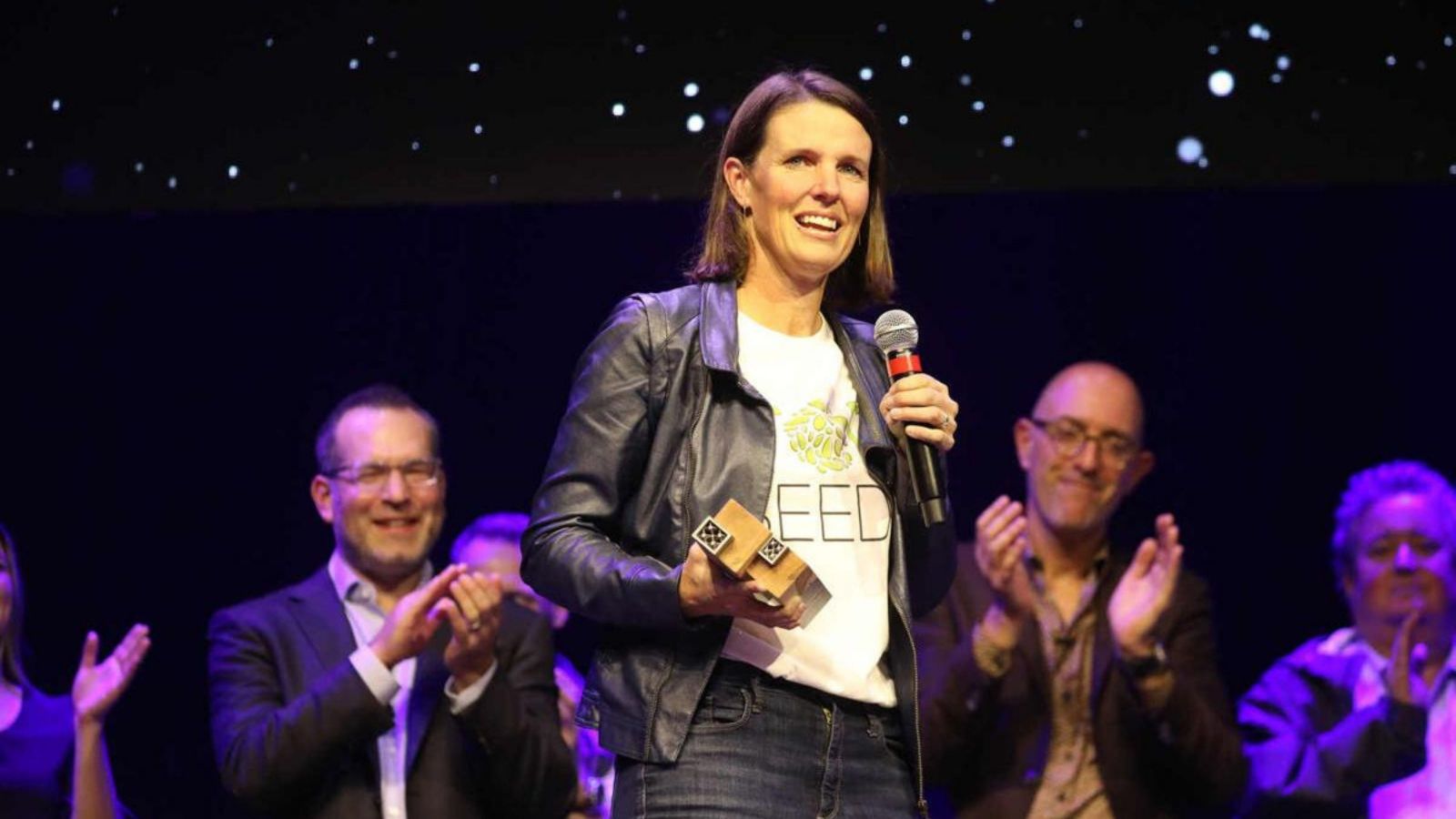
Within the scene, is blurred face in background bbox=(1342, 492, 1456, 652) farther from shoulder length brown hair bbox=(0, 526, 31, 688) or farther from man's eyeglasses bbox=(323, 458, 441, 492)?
shoulder length brown hair bbox=(0, 526, 31, 688)

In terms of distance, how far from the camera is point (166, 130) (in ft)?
14.4

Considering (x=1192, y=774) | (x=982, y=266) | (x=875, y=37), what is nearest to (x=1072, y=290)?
(x=982, y=266)

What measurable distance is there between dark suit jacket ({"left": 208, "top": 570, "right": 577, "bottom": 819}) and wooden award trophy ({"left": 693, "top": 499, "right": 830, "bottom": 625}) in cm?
174

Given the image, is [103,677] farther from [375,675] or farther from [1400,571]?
[1400,571]

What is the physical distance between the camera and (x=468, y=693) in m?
3.41

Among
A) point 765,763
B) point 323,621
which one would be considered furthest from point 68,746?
point 765,763

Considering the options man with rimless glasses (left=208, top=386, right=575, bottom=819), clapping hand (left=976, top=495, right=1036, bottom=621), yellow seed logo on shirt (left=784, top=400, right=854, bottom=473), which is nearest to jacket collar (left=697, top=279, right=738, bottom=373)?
yellow seed logo on shirt (left=784, top=400, right=854, bottom=473)

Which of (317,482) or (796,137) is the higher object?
(796,137)

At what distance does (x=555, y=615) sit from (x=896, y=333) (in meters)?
2.48


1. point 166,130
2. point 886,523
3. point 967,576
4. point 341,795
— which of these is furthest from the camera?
point 166,130

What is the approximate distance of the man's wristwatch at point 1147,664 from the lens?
3.53m

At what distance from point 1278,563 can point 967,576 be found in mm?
1142

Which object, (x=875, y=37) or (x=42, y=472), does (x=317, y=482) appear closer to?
(x=42, y=472)

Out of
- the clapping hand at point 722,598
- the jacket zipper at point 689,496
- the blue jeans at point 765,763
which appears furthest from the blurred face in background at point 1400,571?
the clapping hand at point 722,598
